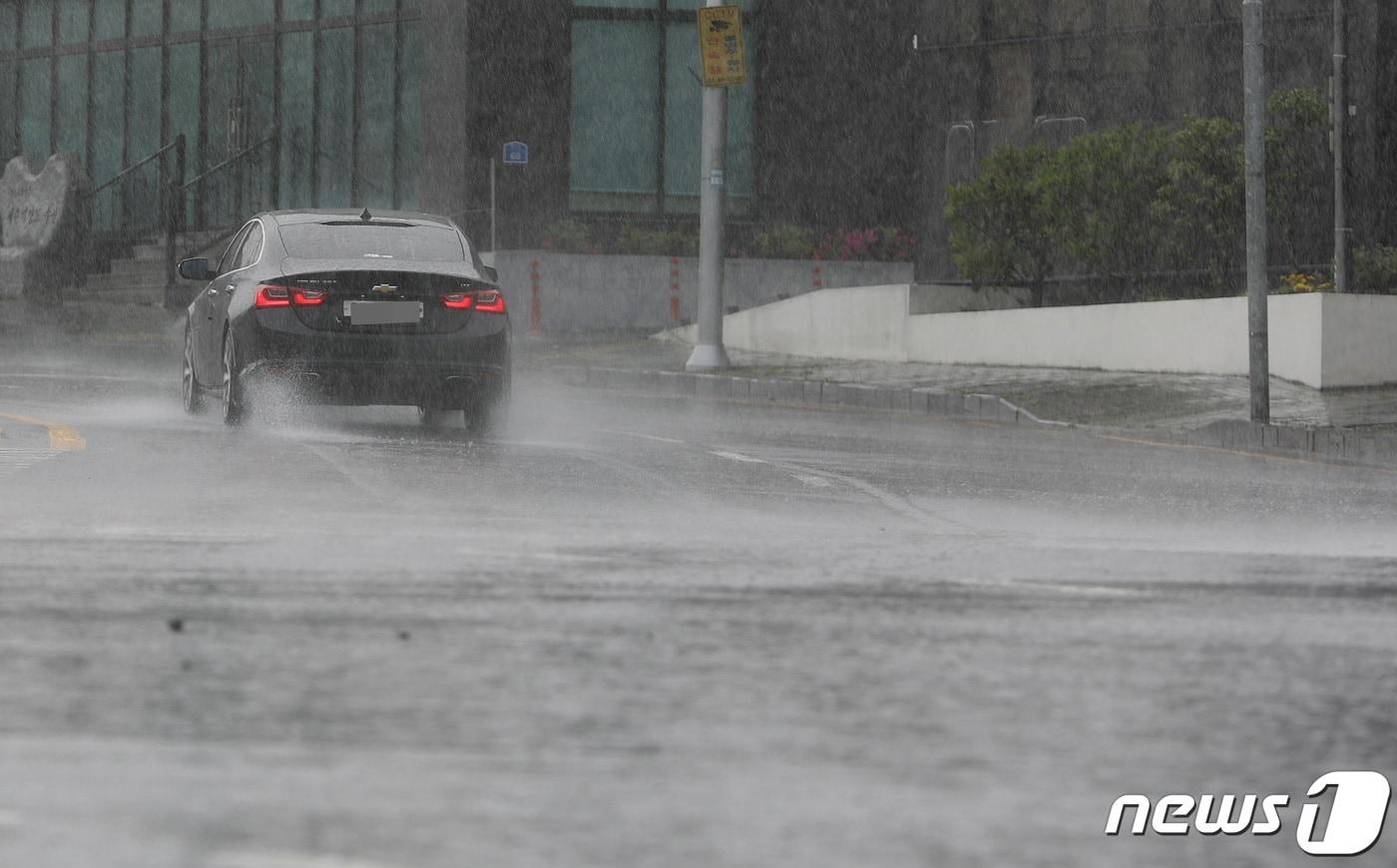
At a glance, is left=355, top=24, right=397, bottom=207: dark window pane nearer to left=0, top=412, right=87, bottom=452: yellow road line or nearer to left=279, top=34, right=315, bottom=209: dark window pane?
left=279, top=34, right=315, bottom=209: dark window pane

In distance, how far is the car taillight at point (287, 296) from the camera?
1688 centimetres

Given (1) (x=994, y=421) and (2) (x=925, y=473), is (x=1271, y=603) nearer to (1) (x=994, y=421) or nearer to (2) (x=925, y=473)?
(2) (x=925, y=473)

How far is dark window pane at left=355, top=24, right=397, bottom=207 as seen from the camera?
41.2m

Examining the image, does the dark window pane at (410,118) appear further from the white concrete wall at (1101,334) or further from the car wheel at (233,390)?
the car wheel at (233,390)

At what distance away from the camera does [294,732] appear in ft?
20.9

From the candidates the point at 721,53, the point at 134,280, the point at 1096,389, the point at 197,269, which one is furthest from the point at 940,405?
the point at 134,280

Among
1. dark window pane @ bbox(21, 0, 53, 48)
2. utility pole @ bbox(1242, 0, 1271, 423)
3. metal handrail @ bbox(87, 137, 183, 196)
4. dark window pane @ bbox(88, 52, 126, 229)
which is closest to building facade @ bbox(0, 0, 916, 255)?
metal handrail @ bbox(87, 137, 183, 196)

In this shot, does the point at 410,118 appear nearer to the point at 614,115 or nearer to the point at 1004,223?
A: the point at 614,115

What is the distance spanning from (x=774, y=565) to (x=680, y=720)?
11.3 feet

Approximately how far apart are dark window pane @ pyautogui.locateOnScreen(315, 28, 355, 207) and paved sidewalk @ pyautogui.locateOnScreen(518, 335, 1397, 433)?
12.4m

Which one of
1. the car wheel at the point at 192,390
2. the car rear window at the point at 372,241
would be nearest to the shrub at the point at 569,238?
the car wheel at the point at 192,390

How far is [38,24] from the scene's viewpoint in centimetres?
4822

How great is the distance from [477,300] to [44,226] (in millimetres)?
26403

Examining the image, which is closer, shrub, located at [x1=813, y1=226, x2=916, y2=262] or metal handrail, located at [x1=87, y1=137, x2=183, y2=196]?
shrub, located at [x1=813, y1=226, x2=916, y2=262]
